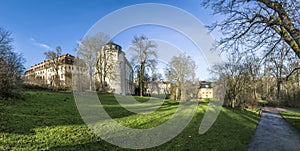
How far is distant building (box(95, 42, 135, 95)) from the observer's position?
25.4 metres

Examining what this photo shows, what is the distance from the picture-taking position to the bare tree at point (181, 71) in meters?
25.5

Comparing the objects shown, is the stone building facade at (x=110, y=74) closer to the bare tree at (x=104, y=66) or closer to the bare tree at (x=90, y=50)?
the bare tree at (x=104, y=66)

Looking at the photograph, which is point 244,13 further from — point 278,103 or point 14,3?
point 278,103

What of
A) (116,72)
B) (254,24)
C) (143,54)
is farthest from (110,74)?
(254,24)

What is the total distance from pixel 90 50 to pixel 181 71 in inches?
545

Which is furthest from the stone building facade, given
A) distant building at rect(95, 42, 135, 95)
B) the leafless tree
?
the leafless tree

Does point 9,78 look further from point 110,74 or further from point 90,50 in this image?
point 110,74

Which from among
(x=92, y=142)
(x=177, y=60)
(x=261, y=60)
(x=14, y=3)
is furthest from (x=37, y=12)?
(x=177, y=60)

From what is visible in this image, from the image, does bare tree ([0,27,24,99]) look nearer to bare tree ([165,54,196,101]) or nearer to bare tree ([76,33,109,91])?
bare tree ([76,33,109,91])

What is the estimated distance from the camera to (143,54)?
90.9 feet

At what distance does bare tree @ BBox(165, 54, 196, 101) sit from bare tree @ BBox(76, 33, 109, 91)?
11162 mm

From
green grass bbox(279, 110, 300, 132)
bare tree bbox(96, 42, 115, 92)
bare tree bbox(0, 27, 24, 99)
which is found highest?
bare tree bbox(96, 42, 115, 92)

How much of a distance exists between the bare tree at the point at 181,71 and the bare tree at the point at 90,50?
11162mm

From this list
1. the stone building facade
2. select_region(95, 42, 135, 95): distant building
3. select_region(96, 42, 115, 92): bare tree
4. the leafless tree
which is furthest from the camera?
select_region(95, 42, 135, 95): distant building
